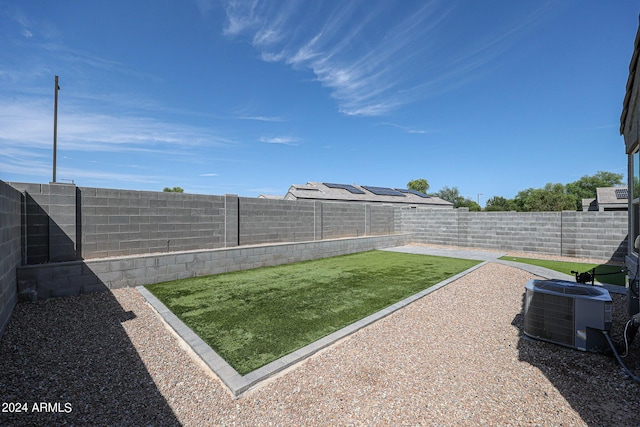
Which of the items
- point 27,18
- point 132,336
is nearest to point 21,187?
point 27,18

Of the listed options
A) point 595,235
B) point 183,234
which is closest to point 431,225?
point 595,235

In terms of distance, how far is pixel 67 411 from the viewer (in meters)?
2.18

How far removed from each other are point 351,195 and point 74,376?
2364 centimetres

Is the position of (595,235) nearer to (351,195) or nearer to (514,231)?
(514,231)

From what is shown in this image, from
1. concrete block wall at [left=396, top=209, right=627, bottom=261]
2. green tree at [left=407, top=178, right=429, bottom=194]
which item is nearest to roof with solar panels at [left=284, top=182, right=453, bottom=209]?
concrete block wall at [left=396, top=209, right=627, bottom=261]

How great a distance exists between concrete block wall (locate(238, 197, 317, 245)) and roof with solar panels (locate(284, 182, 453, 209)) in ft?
33.3

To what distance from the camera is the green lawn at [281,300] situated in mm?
3428

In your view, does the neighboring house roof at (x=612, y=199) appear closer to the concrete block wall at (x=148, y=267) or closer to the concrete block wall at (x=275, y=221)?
the concrete block wall at (x=275, y=221)

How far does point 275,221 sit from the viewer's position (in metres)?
9.99

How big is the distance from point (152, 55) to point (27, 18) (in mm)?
2953

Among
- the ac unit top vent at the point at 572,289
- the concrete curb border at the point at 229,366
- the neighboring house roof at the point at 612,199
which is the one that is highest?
the neighboring house roof at the point at 612,199

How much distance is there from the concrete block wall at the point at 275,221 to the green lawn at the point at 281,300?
1566mm

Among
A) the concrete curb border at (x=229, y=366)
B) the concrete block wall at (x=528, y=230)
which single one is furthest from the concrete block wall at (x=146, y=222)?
the concrete block wall at (x=528, y=230)

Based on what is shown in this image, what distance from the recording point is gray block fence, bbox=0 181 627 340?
513 centimetres
